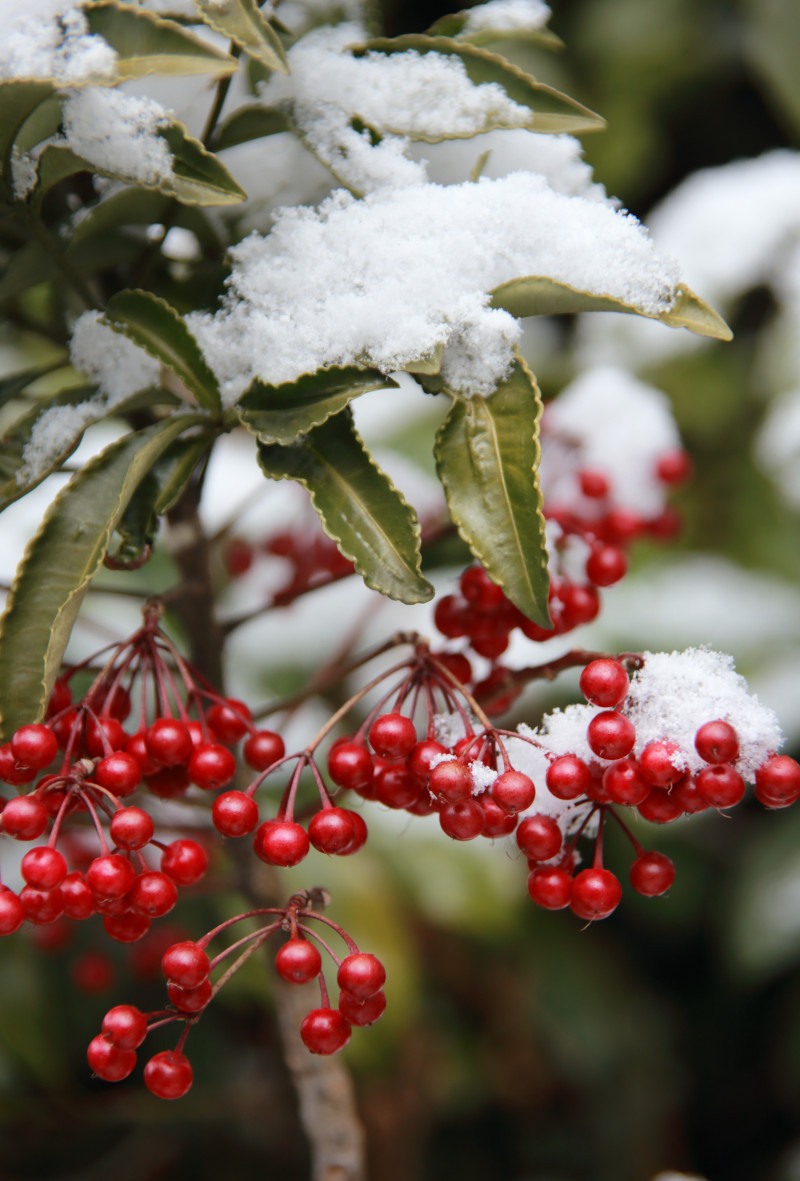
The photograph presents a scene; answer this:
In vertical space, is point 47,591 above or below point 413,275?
below

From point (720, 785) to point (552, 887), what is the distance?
0.12 meters

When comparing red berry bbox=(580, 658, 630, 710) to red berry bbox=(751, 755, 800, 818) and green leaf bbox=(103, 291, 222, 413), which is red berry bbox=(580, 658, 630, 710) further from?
green leaf bbox=(103, 291, 222, 413)

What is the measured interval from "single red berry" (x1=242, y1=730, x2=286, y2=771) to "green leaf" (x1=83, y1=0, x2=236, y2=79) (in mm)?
378

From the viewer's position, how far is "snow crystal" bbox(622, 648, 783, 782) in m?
0.52

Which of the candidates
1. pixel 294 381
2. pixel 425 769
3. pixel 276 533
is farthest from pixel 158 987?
pixel 294 381

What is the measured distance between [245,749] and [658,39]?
184cm

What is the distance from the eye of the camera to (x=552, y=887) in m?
0.54

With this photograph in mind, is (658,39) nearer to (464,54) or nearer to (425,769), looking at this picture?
(464,54)

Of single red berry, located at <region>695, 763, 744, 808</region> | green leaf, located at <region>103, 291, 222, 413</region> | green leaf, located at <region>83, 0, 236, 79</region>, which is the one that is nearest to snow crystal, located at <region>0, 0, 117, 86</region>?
green leaf, located at <region>83, 0, 236, 79</region>

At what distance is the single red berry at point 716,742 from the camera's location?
0.49 m

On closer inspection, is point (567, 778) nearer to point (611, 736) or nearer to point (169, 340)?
point (611, 736)

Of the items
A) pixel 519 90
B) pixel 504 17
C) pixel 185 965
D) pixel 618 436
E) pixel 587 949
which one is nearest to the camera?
pixel 185 965

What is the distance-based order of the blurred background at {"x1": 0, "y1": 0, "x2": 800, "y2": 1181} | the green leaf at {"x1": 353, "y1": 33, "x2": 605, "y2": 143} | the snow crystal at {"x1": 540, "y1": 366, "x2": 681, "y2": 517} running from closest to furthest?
1. the green leaf at {"x1": 353, "y1": 33, "x2": 605, "y2": 143}
2. the snow crystal at {"x1": 540, "y1": 366, "x2": 681, "y2": 517}
3. the blurred background at {"x1": 0, "y1": 0, "x2": 800, "y2": 1181}

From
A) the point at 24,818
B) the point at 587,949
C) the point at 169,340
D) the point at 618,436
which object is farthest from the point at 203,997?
the point at 587,949
